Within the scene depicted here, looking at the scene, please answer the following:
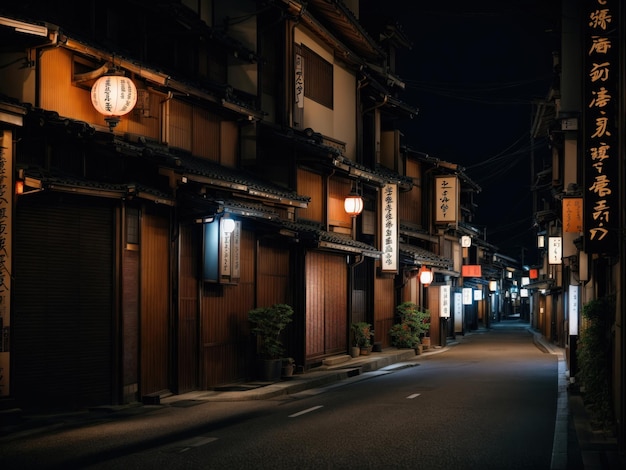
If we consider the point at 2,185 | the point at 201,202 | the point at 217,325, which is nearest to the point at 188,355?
the point at 217,325

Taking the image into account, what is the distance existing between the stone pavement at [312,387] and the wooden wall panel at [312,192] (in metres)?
6.11

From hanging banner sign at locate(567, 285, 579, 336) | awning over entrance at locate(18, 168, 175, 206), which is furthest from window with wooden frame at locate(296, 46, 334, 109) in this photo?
awning over entrance at locate(18, 168, 175, 206)

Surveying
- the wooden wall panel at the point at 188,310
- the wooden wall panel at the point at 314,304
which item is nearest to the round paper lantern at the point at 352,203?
the wooden wall panel at the point at 314,304

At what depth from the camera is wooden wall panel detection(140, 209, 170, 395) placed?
66.0ft

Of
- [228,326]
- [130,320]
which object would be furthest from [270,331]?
[130,320]

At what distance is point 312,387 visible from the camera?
25672 mm

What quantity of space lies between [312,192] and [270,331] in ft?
29.8

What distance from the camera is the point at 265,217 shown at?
2438 centimetres

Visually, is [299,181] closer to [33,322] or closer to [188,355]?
[188,355]

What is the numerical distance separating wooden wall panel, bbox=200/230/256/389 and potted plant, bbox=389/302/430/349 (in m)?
17.9

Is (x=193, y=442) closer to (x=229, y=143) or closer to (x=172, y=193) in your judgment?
(x=172, y=193)

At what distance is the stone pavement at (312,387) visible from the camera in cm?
1263

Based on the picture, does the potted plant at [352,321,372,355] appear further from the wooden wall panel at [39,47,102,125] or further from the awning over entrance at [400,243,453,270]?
the wooden wall panel at [39,47,102,125]

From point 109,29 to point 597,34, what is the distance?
1220 cm
